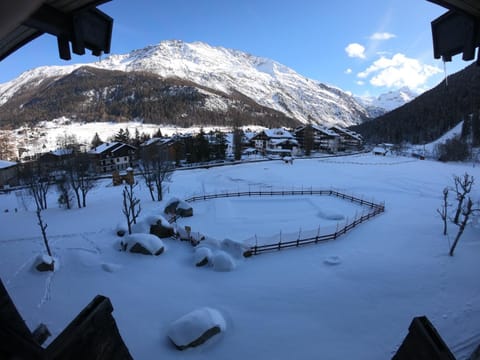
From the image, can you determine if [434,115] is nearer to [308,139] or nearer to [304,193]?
Answer: [308,139]

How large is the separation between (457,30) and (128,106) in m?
186

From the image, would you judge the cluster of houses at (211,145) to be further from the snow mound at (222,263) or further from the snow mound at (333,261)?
the snow mound at (333,261)

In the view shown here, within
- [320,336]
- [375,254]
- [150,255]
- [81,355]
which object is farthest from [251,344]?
[375,254]

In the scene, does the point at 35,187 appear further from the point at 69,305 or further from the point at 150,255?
the point at 69,305

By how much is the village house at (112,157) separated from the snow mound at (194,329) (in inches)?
1979

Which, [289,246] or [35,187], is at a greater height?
[35,187]

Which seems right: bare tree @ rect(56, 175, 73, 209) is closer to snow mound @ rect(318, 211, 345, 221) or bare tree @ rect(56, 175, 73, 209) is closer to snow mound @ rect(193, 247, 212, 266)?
snow mound @ rect(193, 247, 212, 266)

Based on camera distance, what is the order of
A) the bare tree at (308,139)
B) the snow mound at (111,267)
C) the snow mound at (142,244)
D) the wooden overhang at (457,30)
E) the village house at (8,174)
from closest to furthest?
the wooden overhang at (457,30) < the snow mound at (111,267) < the snow mound at (142,244) < the village house at (8,174) < the bare tree at (308,139)

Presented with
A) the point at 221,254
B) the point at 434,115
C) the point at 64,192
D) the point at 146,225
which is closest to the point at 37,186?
the point at 64,192

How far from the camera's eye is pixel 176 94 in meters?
184

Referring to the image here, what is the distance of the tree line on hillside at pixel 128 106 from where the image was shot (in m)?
151

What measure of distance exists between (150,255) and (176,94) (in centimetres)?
19003

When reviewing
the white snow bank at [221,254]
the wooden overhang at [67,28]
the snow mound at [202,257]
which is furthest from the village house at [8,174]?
the wooden overhang at [67,28]

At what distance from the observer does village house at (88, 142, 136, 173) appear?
5181cm
